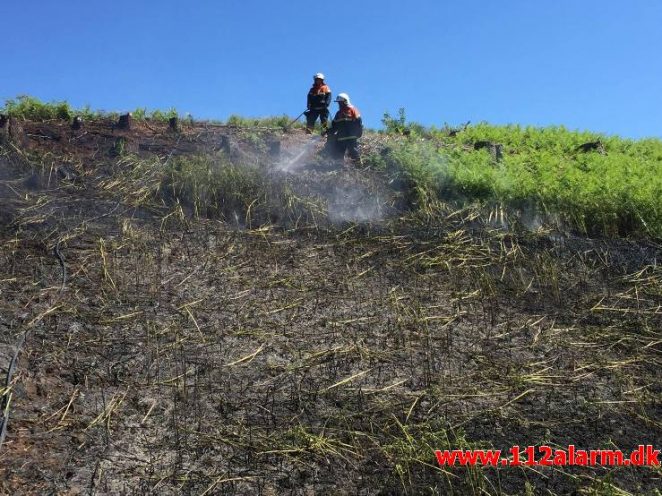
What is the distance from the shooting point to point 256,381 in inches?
224

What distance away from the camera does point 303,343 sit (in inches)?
248

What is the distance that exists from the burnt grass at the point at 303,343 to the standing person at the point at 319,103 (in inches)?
115

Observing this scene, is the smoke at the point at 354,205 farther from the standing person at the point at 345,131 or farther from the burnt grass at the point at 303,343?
the standing person at the point at 345,131

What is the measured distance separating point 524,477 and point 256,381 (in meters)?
2.13

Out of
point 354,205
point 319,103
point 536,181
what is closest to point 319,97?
point 319,103

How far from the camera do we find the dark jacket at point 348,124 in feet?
33.8

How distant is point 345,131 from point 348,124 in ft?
0.39

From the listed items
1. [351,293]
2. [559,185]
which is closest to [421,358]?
[351,293]

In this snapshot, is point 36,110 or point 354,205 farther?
point 36,110

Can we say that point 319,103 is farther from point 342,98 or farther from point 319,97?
point 342,98

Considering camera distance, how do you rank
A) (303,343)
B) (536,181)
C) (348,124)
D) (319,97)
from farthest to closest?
(319,97) < (348,124) < (536,181) < (303,343)

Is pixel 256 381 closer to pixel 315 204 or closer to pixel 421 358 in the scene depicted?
pixel 421 358

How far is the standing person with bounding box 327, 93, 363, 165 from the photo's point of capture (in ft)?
33.9

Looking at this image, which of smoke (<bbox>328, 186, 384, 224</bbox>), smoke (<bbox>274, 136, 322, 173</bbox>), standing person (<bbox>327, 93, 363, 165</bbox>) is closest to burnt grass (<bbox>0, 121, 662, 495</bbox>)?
smoke (<bbox>328, 186, 384, 224</bbox>)
